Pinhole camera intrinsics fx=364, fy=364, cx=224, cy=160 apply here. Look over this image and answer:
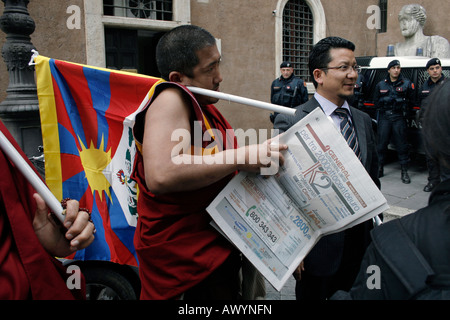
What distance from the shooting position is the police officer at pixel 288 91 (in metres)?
7.57

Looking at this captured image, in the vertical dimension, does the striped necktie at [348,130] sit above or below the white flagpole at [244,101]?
below

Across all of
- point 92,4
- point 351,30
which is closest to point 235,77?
point 92,4

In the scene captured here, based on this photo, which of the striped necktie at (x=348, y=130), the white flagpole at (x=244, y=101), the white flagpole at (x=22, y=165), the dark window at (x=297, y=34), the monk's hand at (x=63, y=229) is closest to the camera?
the white flagpole at (x=22, y=165)

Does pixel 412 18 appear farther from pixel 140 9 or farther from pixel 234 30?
pixel 140 9

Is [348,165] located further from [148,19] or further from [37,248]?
[148,19]

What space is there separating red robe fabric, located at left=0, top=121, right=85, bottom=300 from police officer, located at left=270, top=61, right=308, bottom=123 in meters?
6.71

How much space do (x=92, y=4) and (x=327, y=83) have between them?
20.4ft

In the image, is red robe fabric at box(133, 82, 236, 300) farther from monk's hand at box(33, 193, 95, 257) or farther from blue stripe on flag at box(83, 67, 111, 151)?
blue stripe on flag at box(83, 67, 111, 151)

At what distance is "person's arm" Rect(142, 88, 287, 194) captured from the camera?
1219 millimetres

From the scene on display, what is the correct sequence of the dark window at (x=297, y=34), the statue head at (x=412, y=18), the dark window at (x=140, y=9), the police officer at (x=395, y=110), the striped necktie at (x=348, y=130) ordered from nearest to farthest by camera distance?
the striped necktie at (x=348, y=130), the police officer at (x=395, y=110), the dark window at (x=140, y=9), the dark window at (x=297, y=34), the statue head at (x=412, y=18)

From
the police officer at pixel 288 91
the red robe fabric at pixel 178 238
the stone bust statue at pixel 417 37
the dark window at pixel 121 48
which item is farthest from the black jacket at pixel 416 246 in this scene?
the stone bust statue at pixel 417 37

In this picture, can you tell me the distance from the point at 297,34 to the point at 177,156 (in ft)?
32.4

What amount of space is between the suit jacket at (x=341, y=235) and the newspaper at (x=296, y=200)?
43cm

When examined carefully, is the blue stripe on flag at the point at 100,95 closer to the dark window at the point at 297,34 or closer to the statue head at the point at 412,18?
the dark window at the point at 297,34
